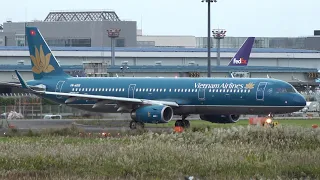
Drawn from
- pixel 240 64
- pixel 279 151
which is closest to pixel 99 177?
pixel 279 151

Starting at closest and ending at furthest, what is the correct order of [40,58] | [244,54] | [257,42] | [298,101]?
[298,101]
[40,58]
[244,54]
[257,42]

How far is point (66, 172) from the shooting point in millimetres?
24250

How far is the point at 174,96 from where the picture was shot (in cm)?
5219

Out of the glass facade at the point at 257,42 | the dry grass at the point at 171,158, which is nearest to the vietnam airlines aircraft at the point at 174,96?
the dry grass at the point at 171,158

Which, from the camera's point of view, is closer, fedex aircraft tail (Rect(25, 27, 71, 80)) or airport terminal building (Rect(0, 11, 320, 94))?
fedex aircraft tail (Rect(25, 27, 71, 80))

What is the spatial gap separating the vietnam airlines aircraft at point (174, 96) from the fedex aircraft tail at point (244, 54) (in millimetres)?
48147

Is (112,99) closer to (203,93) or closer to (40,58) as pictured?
(203,93)

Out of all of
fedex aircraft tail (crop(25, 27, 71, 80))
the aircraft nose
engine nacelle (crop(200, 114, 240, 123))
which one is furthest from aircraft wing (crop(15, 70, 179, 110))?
the aircraft nose

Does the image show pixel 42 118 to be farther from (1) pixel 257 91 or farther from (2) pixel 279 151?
(2) pixel 279 151

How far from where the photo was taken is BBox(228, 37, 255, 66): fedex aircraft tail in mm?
103119

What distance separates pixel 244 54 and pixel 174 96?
172 ft

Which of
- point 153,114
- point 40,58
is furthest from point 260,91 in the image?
point 40,58

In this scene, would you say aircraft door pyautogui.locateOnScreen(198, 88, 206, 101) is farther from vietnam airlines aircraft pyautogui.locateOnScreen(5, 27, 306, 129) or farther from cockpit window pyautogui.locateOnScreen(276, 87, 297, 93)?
cockpit window pyautogui.locateOnScreen(276, 87, 297, 93)

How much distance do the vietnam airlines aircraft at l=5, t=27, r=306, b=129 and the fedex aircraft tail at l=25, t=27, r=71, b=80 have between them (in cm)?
50
